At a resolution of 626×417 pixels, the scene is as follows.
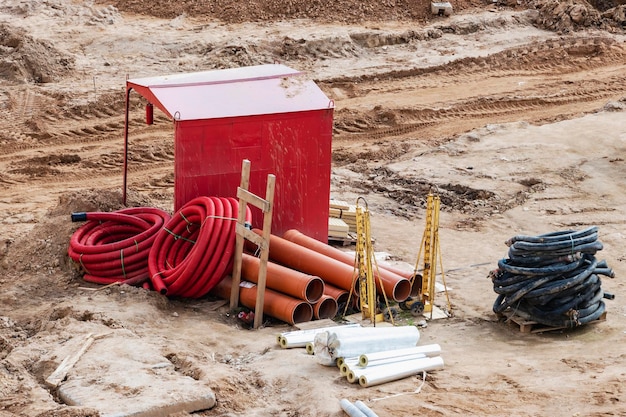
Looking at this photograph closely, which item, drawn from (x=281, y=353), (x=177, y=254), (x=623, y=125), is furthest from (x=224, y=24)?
(x=281, y=353)

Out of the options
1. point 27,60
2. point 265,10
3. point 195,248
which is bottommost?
point 195,248

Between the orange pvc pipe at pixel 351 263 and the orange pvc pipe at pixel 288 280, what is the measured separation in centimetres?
47

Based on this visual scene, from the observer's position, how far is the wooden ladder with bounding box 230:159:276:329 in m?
12.1

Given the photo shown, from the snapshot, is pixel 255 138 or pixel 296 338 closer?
pixel 296 338

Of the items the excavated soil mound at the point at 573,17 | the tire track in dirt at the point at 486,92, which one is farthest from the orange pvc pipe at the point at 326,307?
the excavated soil mound at the point at 573,17

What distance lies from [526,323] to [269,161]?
12.6 ft

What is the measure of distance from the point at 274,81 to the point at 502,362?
5.36 meters

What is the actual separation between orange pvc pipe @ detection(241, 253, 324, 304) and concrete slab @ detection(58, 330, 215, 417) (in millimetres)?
2235

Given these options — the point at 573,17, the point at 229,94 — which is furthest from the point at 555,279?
the point at 573,17

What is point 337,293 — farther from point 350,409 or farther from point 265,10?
point 265,10

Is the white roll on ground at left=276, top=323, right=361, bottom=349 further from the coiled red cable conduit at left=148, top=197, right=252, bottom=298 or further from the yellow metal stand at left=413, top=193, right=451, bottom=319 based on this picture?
the yellow metal stand at left=413, top=193, right=451, bottom=319

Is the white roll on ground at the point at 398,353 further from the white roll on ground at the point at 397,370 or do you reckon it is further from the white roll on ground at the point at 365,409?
the white roll on ground at the point at 365,409

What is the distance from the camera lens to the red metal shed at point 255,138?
13336 mm

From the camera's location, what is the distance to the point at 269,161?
1374cm
